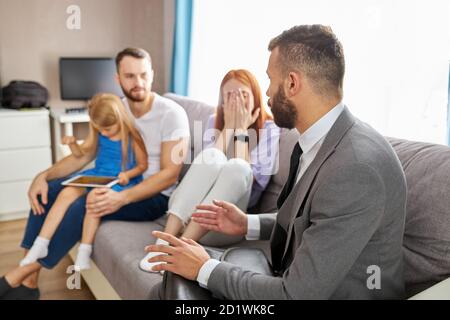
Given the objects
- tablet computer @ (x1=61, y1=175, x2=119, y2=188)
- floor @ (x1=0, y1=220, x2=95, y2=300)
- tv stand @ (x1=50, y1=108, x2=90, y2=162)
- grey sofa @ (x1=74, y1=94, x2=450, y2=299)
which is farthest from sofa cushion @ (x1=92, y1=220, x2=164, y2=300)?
tv stand @ (x1=50, y1=108, x2=90, y2=162)

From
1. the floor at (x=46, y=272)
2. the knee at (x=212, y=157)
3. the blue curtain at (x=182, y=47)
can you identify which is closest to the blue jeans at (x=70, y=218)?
the floor at (x=46, y=272)

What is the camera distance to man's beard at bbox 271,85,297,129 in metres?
1.08

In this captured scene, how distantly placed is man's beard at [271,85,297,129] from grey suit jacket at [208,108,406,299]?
101mm

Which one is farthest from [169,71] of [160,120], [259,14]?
[160,120]

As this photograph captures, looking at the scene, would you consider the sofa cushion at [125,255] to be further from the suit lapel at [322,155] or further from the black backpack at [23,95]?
the black backpack at [23,95]

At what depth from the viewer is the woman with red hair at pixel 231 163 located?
1.71 meters

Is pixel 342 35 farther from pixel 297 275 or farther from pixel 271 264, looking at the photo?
pixel 297 275

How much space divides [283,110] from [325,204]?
271 millimetres

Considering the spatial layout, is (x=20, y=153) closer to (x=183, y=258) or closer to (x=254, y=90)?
(x=254, y=90)

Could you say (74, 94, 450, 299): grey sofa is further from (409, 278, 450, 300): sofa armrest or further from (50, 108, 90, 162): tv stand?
(50, 108, 90, 162): tv stand

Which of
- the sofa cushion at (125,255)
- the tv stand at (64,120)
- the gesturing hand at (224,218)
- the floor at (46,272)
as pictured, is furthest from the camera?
the tv stand at (64,120)

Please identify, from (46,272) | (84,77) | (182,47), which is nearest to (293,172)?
(46,272)

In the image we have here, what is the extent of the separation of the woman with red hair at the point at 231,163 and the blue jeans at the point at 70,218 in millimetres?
186
